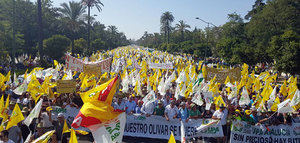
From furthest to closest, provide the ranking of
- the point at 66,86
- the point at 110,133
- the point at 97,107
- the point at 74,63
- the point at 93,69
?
the point at 74,63, the point at 93,69, the point at 66,86, the point at 97,107, the point at 110,133

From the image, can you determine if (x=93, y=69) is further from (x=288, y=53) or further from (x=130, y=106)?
(x=288, y=53)

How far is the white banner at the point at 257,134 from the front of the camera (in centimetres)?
791

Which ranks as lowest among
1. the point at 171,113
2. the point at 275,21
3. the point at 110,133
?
the point at 171,113

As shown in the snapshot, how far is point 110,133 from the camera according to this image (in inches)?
204

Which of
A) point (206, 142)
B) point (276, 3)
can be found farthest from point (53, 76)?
point (276, 3)

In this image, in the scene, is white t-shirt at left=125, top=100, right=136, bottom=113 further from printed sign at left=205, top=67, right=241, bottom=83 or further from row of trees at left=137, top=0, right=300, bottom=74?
row of trees at left=137, top=0, right=300, bottom=74

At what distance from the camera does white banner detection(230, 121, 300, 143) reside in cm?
791

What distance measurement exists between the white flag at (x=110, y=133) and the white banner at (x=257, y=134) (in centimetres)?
397

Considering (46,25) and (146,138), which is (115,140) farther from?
(46,25)

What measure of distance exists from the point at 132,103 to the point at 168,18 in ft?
331

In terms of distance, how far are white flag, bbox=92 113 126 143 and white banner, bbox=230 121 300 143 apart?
3.97 metres

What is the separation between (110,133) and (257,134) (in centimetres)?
475

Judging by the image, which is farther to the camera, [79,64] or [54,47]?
[54,47]

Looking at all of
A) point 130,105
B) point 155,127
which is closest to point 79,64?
point 130,105
